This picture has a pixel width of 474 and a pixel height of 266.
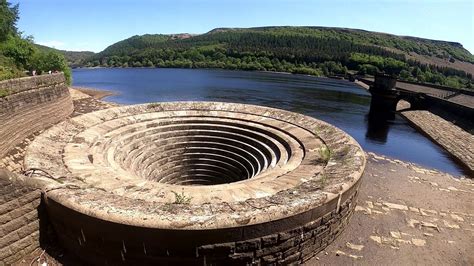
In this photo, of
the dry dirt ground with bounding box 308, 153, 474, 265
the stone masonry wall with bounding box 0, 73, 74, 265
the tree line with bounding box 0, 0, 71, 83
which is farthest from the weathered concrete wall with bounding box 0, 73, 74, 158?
the dry dirt ground with bounding box 308, 153, 474, 265

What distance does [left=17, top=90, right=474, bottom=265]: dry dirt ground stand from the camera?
8281 millimetres

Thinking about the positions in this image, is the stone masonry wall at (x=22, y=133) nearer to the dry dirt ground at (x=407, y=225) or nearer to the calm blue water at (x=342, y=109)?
the dry dirt ground at (x=407, y=225)

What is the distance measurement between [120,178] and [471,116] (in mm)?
33078

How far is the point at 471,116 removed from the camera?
29.5 metres

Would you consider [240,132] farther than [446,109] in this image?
No

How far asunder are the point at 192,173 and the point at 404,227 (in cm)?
871

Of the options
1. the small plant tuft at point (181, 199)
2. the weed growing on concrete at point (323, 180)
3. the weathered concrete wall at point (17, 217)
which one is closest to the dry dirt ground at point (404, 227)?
the weathered concrete wall at point (17, 217)

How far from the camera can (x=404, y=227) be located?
10.0m

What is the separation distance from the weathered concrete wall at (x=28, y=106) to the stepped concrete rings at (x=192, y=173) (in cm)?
536

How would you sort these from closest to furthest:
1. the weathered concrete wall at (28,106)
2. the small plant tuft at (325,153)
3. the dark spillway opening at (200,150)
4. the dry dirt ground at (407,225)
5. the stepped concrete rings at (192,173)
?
the stepped concrete rings at (192,173)
the dry dirt ground at (407,225)
the small plant tuft at (325,153)
the dark spillway opening at (200,150)
the weathered concrete wall at (28,106)

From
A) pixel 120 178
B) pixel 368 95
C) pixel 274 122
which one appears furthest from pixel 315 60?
pixel 120 178

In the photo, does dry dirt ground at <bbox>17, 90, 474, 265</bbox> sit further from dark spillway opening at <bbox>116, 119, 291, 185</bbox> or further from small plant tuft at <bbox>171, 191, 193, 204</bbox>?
dark spillway opening at <bbox>116, 119, 291, 185</bbox>

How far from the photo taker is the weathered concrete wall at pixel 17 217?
6477 millimetres

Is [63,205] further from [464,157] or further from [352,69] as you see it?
[352,69]
